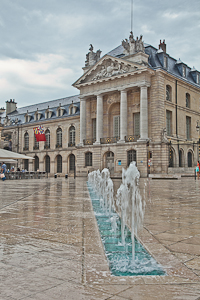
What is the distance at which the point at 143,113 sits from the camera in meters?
39.5

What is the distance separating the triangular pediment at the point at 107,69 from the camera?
40.5m

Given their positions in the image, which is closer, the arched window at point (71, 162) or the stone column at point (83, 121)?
the stone column at point (83, 121)

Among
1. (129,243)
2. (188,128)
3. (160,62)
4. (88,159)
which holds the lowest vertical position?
(129,243)

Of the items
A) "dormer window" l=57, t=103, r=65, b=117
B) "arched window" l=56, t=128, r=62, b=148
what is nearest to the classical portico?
"arched window" l=56, t=128, r=62, b=148

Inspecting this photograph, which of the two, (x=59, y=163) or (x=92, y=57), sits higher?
(x=92, y=57)

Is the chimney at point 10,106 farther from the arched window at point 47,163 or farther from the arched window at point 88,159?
the arched window at point 88,159

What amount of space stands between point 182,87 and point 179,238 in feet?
141

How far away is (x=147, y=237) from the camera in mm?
4605

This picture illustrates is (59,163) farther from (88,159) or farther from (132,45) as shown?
(132,45)

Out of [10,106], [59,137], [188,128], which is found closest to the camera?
[188,128]

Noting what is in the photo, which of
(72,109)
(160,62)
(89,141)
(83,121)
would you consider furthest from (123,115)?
(72,109)

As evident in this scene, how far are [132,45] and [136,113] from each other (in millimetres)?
8777

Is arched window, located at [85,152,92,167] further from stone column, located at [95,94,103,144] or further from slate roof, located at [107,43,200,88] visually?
slate roof, located at [107,43,200,88]

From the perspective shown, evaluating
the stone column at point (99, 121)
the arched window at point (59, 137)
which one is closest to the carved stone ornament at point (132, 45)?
the stone column at point (99, 121)
